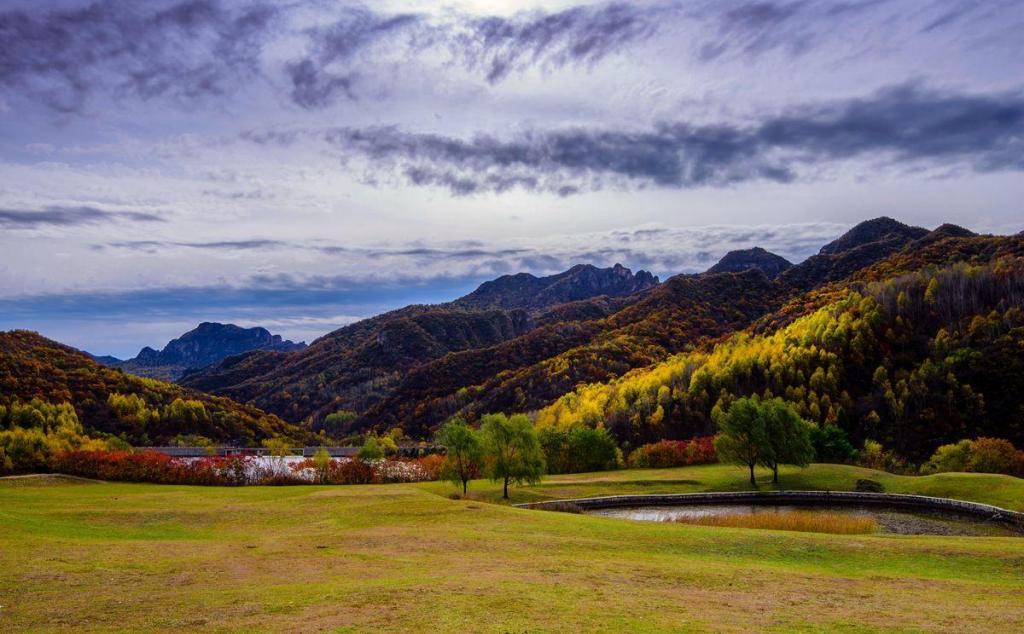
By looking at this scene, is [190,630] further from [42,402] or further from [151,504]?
[42,402]

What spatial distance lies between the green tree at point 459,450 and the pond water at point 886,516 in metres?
14.9

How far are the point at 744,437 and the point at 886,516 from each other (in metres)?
20.7

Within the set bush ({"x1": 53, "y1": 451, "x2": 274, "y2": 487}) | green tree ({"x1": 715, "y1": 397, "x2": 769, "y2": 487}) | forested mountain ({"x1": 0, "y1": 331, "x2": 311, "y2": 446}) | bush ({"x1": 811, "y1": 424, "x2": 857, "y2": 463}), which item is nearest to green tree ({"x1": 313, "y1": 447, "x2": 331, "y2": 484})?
bush ({"x1": 53, "y1": 451, "x2": 274, "y2": 487})

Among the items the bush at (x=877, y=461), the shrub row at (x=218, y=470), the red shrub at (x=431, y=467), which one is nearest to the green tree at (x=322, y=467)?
the shrub row at (x=218, y=470)

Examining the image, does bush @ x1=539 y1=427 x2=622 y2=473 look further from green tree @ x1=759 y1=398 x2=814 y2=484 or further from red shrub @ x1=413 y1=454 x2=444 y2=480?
green tree @ x1=759 y1=398 x2=814 y2=484

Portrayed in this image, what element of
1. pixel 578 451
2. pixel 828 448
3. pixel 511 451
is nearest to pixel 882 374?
pixel 828 448

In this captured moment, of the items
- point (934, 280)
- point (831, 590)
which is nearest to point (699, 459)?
point (831, 590)

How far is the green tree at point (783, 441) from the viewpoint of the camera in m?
75.5

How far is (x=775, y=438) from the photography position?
7575cm

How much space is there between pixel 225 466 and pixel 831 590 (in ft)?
269

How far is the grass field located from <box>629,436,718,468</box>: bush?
54323mm

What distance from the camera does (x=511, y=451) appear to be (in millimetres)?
70188

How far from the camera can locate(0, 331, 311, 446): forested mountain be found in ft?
500

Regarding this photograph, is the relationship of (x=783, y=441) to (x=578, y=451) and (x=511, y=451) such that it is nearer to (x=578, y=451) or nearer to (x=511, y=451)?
(x=578, y=451)
